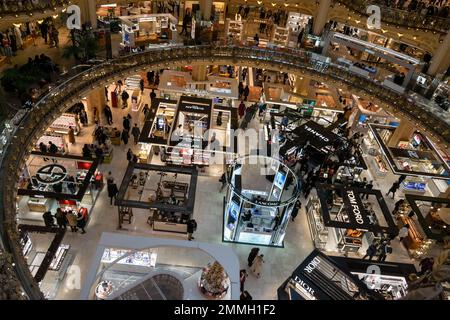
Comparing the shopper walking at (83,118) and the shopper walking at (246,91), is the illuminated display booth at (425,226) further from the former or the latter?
the shopper walking at (83,118)

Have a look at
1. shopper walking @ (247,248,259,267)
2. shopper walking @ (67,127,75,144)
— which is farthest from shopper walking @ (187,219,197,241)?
shopper walking @ (67,127,75,144)

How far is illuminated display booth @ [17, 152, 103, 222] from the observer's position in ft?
61.8

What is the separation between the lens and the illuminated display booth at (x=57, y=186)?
1883 cm

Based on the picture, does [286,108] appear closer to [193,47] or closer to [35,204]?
[193,47]

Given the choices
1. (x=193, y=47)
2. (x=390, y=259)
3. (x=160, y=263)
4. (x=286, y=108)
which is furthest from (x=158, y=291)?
Result: (x=286, y=108)

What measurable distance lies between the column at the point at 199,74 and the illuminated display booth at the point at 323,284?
59.9ft

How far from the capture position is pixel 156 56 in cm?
2522

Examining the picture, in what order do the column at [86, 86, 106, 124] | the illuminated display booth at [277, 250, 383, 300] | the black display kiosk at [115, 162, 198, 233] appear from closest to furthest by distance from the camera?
1. the illuminated display booth at [277, 250, 383, 300]
2. the black display kiosk at [115, 162, 198, 233]
3. the column at [86, 86, 106, 124]

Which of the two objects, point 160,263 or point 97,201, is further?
point 97,201

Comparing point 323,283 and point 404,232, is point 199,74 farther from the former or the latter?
point 323,283

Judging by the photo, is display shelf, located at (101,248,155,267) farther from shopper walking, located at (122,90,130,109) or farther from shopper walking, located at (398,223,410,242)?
shopper walking, located at (122,90,130,109)

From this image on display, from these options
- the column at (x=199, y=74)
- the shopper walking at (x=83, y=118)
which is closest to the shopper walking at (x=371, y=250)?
the column at (x=199, y=74)

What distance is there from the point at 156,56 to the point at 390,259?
720 inches

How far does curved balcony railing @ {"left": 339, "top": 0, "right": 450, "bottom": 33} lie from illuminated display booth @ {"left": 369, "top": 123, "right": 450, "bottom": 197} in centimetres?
788
